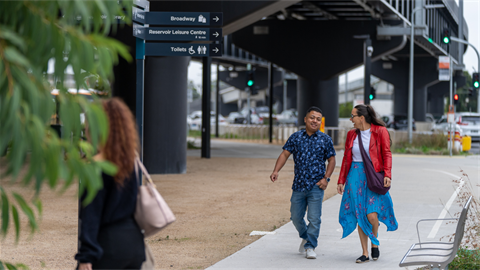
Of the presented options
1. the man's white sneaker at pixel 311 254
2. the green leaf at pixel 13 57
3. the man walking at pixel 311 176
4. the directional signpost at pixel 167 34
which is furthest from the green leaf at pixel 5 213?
the directional signpost at pixel 167 34

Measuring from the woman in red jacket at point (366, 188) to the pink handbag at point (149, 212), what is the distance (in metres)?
3.73

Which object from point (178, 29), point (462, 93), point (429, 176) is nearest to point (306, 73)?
point (429, 176)

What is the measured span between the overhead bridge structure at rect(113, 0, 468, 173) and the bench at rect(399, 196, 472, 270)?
1171 centimetres

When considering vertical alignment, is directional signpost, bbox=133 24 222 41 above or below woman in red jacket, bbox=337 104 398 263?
above

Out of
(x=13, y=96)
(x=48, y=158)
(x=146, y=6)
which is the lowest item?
(x=48, y=158)

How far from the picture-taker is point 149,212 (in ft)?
10.6

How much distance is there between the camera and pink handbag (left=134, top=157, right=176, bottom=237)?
3.22m

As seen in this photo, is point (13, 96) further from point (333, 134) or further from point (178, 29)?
point (333, 134)

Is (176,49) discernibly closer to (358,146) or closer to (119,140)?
(358,146)

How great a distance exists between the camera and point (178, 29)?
10.4m

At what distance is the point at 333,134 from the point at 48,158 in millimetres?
31892

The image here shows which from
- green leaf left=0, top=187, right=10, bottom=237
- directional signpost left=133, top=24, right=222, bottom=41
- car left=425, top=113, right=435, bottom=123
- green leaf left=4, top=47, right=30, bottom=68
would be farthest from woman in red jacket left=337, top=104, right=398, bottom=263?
car left=425, top=113, right=435, bottom=123

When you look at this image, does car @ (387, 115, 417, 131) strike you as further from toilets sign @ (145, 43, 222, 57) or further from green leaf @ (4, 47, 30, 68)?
green leaf @ (4, 47, 30, 68)

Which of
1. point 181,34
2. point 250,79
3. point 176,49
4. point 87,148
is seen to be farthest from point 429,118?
point 87,148
